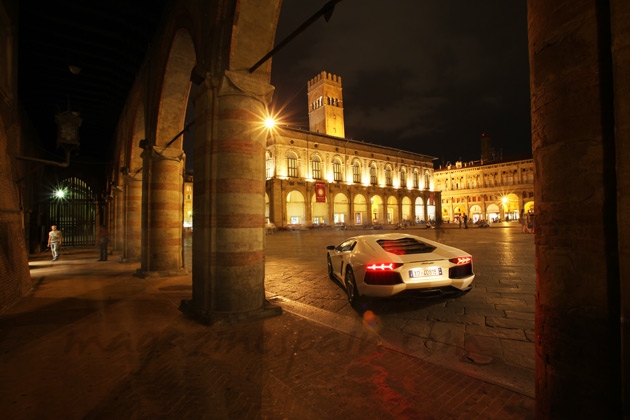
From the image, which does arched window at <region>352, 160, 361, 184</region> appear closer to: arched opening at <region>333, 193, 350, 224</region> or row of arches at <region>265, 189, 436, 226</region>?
row of arches at <region>265, 189, 436, 226</region>

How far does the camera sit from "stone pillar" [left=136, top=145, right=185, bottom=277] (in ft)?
28.3

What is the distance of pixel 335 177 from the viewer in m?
51.0

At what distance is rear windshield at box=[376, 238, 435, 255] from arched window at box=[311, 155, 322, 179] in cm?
4250

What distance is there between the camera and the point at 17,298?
6383 millimetres

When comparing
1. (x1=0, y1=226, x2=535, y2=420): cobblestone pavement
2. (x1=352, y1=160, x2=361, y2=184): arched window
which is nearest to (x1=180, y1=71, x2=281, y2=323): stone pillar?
(x1=0, y1=226, x2=535, y2=420): cobblestone pavement

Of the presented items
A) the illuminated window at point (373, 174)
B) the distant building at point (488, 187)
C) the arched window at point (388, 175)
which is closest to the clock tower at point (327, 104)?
the illuminated window at point (373, 174)

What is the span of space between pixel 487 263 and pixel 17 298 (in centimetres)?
1195

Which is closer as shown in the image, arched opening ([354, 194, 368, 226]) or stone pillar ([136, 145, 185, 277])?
stone pillar ([136, 145, 185, 277])

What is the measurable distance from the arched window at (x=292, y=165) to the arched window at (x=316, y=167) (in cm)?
317

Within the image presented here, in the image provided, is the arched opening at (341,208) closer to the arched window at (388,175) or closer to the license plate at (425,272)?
the arched window at (388,175)

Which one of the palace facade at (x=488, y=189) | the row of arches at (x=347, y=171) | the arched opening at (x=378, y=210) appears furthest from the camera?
the palace facade at (x=488, y=189)

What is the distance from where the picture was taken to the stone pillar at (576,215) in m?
1.61

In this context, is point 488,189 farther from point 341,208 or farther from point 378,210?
point 341,208

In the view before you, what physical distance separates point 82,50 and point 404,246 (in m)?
10.2
